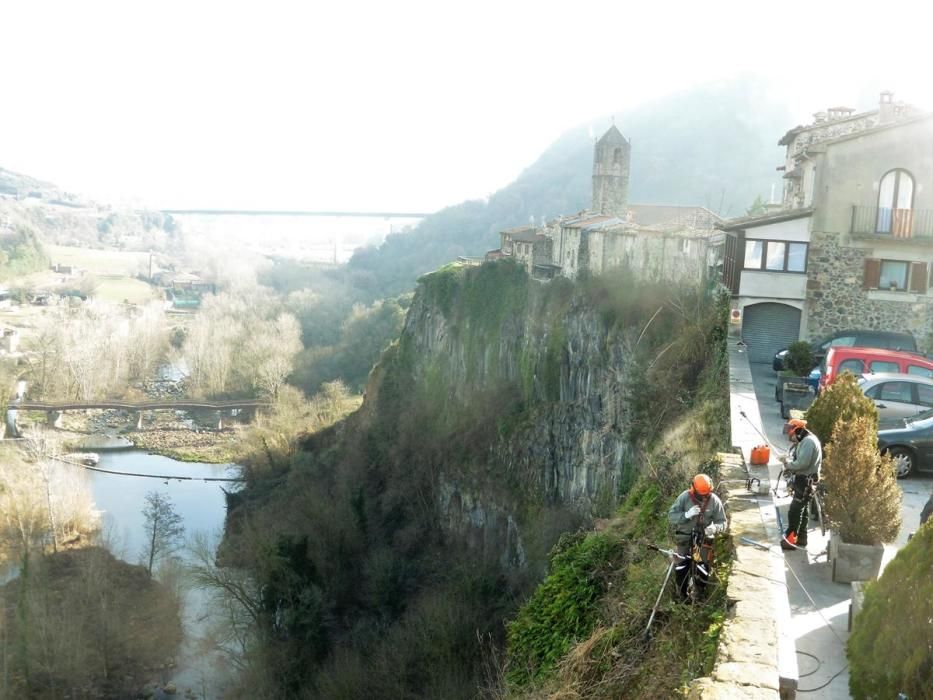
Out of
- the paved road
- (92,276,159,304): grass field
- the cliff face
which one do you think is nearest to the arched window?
the cliff face

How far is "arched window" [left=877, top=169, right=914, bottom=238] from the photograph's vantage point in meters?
20.7

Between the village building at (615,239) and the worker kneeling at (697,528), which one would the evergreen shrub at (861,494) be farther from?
the village building at (615,239)

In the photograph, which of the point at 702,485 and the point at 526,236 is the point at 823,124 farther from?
the point at 702,485

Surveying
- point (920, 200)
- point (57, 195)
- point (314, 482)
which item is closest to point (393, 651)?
point (920, 200)

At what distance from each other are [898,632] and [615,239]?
92.7 ft

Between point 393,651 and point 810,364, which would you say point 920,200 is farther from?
point 393,651

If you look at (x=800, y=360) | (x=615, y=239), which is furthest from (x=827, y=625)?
(x=615, y=239)

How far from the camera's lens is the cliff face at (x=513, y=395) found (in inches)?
1159

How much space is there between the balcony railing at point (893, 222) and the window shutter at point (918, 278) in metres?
0.78

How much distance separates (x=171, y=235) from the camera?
179500 mm

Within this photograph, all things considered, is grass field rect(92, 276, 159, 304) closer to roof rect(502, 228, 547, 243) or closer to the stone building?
roof rect(502, 228, 547, 243)

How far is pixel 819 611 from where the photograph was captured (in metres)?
7.82

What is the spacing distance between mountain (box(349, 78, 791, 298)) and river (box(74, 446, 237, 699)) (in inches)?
1980

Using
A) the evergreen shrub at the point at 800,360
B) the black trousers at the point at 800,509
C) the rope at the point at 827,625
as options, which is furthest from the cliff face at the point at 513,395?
the rope at the point at 827,625
